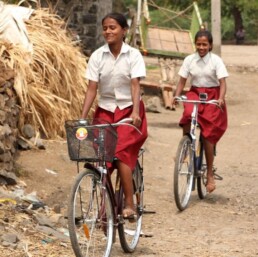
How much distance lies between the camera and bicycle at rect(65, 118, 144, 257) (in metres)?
6.13

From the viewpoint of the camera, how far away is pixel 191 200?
9719 millimetres

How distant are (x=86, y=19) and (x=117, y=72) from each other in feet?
41.8

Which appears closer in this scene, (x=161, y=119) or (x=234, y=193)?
(x=234, y=193)

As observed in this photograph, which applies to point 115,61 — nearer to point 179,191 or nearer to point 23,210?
point 23,210

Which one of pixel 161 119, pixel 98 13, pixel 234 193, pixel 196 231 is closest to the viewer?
pixel 196 231

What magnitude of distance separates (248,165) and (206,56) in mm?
3214

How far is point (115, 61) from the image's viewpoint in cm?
693

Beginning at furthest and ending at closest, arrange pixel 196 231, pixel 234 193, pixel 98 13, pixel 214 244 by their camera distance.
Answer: pixel 98 13, pixel 234 193, pixel 196 231, pixel 214 244

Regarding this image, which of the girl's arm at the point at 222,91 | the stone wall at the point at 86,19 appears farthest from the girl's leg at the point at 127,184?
the stone wall at the point at 86,19

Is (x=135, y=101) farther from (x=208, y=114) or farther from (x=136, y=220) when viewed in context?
(x=208, y=114)

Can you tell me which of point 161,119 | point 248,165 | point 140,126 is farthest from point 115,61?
point 161,119

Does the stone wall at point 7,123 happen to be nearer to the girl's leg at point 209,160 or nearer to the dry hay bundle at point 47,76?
the dry hay bundle at point 47,76

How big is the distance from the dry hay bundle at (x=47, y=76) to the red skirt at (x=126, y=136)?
3.68m

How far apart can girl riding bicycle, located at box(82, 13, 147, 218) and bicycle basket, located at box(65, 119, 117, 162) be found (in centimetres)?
51
